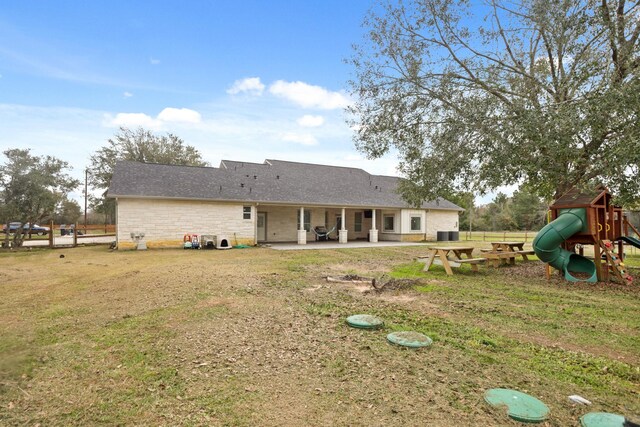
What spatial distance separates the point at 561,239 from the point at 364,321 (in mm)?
5716

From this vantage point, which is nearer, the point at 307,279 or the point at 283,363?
the point at 283,363

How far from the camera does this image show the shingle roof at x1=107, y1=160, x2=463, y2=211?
16.5 m

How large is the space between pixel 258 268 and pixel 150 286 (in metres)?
3.20


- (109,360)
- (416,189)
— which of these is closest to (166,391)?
(109,360)

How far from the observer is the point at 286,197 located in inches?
738

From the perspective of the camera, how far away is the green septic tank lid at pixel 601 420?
2.20 m

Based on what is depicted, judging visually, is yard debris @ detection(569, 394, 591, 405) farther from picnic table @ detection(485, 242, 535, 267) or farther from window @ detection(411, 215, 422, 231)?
window @ detection(411, 215, 422, 231)

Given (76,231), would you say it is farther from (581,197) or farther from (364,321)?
(581,197)

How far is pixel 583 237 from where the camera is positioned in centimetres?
773

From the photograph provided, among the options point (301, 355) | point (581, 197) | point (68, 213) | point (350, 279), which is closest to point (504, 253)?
point (581, 197)

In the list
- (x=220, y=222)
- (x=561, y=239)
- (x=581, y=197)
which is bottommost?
(x=561, y=239)

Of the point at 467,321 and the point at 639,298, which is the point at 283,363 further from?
the point at 639,298

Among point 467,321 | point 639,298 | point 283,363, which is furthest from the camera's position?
point 639,298

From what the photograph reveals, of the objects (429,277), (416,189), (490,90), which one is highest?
(490,90)
